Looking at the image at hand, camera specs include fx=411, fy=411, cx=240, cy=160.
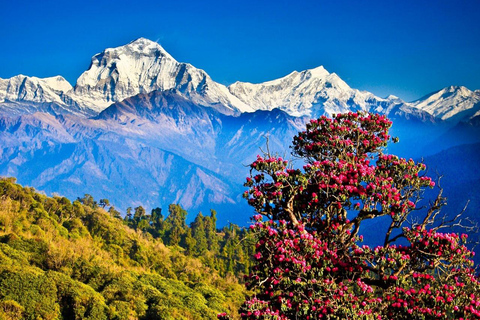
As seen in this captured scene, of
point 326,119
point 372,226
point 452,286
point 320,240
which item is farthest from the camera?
point 372,226

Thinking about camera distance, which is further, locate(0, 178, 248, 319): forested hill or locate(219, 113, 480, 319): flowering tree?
locate(0, 178, 248, 319): forested hill

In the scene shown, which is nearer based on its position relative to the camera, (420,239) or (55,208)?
(420,239)

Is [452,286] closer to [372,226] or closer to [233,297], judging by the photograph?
[233,297]

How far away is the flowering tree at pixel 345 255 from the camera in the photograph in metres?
10.6

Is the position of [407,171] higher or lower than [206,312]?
higher

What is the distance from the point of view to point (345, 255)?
11.8 m

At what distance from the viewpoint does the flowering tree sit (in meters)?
10.6

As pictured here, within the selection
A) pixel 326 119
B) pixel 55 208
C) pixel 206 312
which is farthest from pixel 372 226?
pixel 326 119

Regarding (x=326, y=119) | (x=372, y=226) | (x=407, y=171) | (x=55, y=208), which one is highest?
(x=372, y=226)

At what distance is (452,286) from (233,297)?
3314cm

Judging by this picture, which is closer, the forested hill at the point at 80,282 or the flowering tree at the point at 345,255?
the flowering tree at the point at 345,255

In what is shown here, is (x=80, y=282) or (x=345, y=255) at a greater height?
(x=345, y=255)

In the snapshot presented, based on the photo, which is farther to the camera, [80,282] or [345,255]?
[80,282]

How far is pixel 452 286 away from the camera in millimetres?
10578
